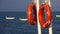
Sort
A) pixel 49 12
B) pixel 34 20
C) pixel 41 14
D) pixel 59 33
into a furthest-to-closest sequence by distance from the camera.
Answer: pixel 59 33
pixel 34 20
pixel 41 14
pixel 49 12

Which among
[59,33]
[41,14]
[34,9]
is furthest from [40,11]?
[59,33]

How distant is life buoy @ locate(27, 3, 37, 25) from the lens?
315 cm

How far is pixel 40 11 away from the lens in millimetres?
3043

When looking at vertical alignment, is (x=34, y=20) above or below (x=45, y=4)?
below

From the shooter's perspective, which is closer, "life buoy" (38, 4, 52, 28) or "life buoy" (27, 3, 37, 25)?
"life buoy" (38, 4, 52, 28)

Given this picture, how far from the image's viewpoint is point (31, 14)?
3148 mm

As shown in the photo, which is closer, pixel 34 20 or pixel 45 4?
pixel 45 4

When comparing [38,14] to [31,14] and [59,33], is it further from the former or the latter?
[59,33]

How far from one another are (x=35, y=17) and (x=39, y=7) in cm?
20

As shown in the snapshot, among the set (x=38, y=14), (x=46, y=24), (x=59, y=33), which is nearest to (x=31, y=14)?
(x=38, y=14)

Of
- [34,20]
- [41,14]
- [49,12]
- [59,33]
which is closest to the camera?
[49,12]

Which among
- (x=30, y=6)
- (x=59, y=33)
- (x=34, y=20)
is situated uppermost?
(x=30, y=6)

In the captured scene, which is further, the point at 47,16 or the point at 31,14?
the point at 31,14

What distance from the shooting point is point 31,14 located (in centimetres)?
315
